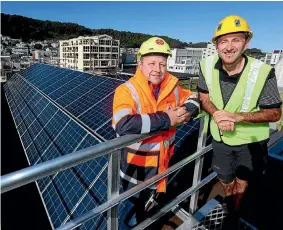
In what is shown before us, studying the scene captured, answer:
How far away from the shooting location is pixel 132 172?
2.48 m

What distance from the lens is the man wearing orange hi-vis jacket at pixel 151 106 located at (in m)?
2.08

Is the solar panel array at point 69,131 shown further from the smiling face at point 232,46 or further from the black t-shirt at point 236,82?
the smiling face at point 232,46

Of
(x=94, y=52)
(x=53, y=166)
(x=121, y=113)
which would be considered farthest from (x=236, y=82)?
(x=94, y=52)

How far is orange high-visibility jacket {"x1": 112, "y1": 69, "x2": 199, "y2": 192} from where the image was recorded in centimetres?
192

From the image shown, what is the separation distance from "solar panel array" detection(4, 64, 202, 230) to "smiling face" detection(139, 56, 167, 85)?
90.0 inches

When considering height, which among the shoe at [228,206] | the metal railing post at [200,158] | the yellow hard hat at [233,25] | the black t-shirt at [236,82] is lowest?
the shoe at [228,206]

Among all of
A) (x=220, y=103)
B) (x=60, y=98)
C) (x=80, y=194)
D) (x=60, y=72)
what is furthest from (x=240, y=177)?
(x=60, y=72)

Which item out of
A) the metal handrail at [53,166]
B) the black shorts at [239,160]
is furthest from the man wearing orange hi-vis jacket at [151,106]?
the black shorts at [239,160]

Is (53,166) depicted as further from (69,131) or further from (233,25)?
(69,131)

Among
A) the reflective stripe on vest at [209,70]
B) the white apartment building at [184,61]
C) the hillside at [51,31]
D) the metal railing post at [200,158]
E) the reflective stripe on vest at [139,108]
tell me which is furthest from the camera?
the hillside at [51,31]

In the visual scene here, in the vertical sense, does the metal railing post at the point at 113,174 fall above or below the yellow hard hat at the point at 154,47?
below

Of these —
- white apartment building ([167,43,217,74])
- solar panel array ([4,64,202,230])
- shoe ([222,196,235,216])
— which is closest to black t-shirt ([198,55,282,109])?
shoe ([222,196,235,216])

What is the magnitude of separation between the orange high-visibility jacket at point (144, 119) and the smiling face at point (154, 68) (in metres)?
0.07

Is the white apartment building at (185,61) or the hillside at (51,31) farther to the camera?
the hillside at (51,31)
